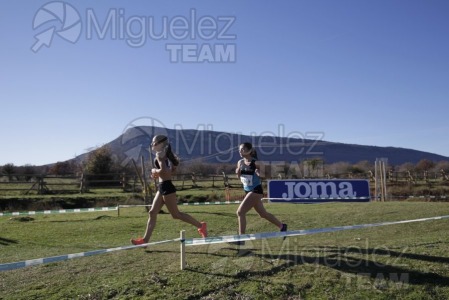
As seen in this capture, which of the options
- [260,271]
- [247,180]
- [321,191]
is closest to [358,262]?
[260,271]

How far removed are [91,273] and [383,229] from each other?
682 cm

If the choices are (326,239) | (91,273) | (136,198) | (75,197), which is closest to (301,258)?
(326,239)

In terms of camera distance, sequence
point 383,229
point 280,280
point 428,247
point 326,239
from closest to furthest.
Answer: point 280,280 < point 428,247 < point 326,239 < point 383,229

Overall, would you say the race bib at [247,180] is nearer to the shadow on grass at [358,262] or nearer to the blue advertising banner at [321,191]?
the shadow on grass at [358,262]

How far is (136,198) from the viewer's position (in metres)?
27.0

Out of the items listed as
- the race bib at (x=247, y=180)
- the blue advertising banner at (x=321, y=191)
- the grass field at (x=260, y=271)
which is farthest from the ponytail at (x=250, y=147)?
the blue advertising banner at (x=321, y=191)

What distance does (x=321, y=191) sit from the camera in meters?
19.8

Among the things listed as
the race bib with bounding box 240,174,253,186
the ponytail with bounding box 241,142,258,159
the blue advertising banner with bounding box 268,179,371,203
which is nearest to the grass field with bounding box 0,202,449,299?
the race bib with bounding box 240,174,253,186

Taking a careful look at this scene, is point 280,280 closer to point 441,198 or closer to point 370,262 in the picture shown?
point 370,262

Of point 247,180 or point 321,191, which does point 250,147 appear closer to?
point 247,180

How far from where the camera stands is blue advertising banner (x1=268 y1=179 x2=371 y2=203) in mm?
19672

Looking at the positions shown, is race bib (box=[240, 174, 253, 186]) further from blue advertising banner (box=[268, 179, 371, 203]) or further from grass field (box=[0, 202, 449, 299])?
blue advertising banner (box=[268, 179, 371, 203])

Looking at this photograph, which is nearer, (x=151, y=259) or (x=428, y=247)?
(x=151, y=259)

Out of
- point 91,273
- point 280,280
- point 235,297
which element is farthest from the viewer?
point 91,273
